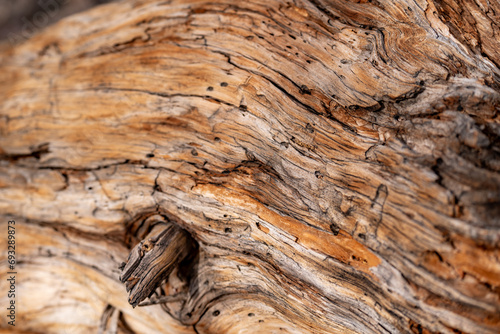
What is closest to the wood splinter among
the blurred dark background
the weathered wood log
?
the weathered wood log

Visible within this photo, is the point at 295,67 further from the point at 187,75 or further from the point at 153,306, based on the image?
the point at 153,306

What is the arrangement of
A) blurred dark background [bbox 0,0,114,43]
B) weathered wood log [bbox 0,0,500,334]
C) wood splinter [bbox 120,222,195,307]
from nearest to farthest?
1. weathered wood log [bbox 0,0,500,334]
2. wood splinter [bbox 120,222,195,307]
3. blurred dark background [bbox 0,0,114,43]

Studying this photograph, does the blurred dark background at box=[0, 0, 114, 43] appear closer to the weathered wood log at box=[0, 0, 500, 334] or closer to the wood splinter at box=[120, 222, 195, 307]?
the weathered wood log at box=[0, 0, 500, 334]

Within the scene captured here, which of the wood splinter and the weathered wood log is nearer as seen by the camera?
the weathered wood log

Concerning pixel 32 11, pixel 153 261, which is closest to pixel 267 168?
pixel 153 261

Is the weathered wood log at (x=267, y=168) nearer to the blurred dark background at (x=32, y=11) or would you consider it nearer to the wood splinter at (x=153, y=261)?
the wood splinter at (x=153, y=261)

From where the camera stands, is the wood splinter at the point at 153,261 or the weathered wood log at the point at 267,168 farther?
the wood splinter at the point at 153,261

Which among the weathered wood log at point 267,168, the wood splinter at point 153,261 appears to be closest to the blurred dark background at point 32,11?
the weathered wood log at point 267,168
